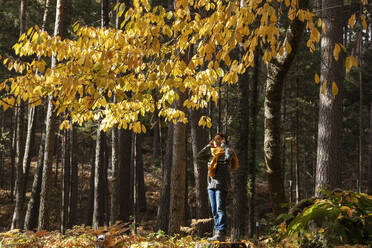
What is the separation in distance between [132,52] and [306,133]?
21.7m

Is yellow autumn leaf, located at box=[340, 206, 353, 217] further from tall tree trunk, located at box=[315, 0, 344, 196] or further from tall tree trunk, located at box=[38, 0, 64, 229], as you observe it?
tall tree trunk, located at box=[38, 0, 64, 229]

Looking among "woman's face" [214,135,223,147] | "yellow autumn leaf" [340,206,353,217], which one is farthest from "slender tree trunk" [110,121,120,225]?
"yellow autumn leaf" [340,206,353,217]

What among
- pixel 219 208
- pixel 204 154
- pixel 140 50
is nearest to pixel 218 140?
pixel 204 154

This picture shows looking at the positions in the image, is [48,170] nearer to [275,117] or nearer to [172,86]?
[172,86]

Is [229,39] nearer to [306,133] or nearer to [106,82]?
[106,82]

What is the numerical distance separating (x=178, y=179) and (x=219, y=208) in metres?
1.80

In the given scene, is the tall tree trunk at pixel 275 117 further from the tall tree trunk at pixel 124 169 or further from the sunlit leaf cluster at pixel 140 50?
the tall tree trunk at pixel 124 169

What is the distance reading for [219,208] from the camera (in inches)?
253

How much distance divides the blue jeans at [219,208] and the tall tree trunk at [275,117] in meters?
1.16

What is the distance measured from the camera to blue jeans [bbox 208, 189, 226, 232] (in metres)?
6.40

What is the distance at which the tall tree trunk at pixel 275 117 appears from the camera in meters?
4.70

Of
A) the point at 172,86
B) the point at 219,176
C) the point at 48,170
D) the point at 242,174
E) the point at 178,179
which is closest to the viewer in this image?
the point at 172,86

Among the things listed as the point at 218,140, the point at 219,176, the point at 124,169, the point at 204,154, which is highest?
the point at 218,140

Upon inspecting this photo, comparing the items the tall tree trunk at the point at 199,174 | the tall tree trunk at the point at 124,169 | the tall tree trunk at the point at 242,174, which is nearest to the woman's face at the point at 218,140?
the tall tree trunk at the point at 199,174
